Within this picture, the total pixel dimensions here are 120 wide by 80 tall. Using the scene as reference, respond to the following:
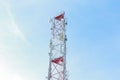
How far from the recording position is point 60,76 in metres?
70.1

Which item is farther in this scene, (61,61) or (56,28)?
(56,28)

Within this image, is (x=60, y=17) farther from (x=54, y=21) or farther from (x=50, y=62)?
(x=50, y=62)

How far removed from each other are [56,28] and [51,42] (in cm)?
312

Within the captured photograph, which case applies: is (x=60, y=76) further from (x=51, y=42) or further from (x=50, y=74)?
(x=51, y=42)

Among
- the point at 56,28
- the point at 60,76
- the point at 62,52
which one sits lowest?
the point at 60,76

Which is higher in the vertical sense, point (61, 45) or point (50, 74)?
point (61, 45)

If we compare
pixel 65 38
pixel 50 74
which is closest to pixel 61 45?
pixel 65 38

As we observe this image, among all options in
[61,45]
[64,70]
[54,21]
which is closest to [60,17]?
[54,21]

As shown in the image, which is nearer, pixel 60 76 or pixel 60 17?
pixel 60 76

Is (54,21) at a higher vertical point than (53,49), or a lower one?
higher

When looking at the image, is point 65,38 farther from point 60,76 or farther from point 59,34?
point 60,76

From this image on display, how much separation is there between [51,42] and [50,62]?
15.1ft

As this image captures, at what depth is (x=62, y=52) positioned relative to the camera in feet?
239

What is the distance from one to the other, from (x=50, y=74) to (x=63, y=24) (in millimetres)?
10394
